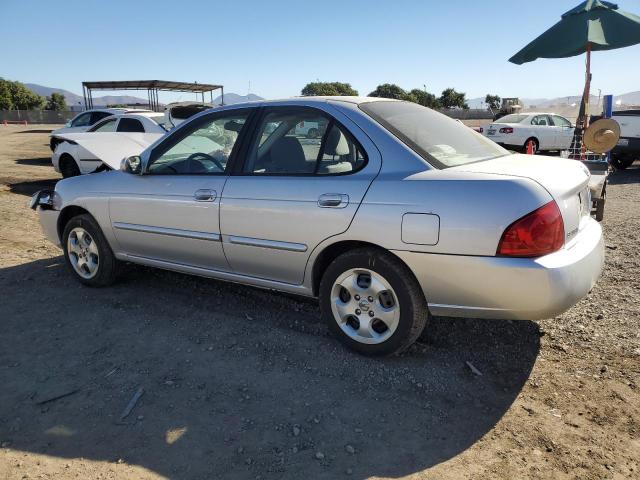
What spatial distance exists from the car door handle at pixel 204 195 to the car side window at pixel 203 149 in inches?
6.8

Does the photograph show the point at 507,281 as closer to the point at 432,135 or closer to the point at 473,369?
the point at 473,369

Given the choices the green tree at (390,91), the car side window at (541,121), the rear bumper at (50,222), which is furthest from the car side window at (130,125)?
the green tree at (390,91)

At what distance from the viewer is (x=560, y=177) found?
300 cm

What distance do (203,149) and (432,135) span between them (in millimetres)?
1836

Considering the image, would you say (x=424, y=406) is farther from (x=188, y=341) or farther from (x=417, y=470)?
(x=188, y=341)

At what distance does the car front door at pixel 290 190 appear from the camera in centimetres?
318

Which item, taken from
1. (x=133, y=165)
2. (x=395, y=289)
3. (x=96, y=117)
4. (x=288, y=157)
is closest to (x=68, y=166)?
(x=96, y=117)

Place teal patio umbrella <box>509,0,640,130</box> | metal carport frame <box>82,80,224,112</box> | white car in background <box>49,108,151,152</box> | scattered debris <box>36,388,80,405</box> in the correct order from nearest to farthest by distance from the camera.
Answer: scattered debris <box>36,388,80,405</box> → teal patio umbrella <box>509,0,640,130</box> → white car in background <box>49,108,151,152</box> → metal carport frame <box>82,80,224,112</box>

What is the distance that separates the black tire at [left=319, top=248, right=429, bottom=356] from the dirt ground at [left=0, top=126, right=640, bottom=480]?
127 millimetres

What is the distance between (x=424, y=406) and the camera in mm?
2807

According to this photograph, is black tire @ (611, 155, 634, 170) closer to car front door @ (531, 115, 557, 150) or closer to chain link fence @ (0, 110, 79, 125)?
car front door @ (531, 115, 557, 150)

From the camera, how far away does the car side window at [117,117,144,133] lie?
1092 cm

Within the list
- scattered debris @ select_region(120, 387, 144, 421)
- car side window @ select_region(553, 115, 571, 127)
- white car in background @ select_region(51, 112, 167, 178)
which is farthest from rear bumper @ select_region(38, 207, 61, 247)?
car side window @ select_region(553, 115, 571, 127)

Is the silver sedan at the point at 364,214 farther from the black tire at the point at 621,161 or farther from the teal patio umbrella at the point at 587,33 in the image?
the black tire at the point at 621,161
